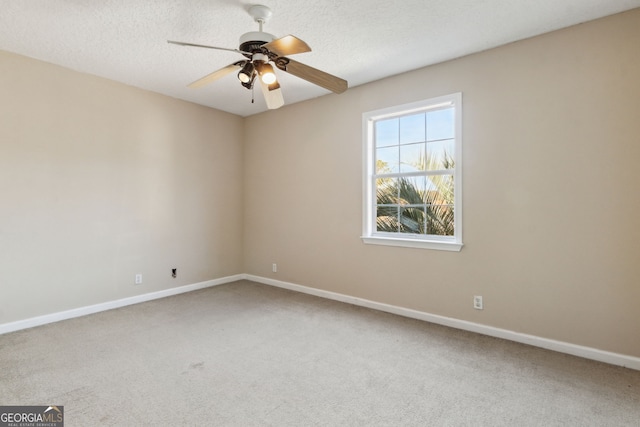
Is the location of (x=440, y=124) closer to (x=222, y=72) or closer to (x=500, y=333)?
(x=500, y=333)

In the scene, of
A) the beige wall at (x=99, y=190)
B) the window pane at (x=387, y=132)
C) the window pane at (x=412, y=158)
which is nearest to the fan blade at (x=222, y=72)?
the beige wall at (x=99, y=190)

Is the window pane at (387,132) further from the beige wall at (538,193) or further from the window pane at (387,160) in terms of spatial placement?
the beige wall at (538,193)

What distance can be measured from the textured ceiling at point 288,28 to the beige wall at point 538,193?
25cm

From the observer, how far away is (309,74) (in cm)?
235

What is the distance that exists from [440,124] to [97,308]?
4.26 m

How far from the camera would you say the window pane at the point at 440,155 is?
328 centimetres

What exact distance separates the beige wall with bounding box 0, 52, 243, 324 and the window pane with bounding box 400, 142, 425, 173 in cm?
275

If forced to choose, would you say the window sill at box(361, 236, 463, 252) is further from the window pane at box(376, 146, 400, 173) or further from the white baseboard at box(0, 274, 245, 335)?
the white baseboard at box(0, 274, 245, 335)

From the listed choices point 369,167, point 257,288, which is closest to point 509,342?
point 369,167

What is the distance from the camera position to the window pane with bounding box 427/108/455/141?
3.27 m

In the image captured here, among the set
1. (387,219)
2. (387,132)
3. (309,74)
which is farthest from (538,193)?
(309,74)

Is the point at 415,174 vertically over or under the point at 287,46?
under

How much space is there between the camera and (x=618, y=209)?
2.38 m

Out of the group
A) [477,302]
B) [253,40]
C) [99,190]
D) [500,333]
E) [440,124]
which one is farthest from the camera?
[99,190]
